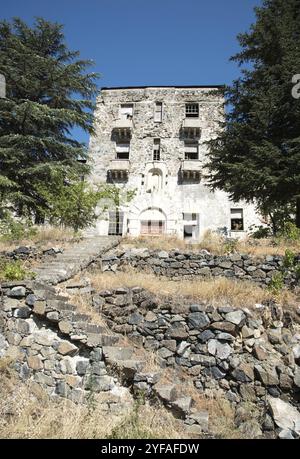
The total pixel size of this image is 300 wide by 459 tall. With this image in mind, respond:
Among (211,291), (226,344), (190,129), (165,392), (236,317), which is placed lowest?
(165,392)

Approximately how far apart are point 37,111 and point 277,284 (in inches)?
522

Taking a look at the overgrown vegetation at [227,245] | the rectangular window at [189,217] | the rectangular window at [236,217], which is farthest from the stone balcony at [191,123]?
the overgrown vegetation at [227,245]

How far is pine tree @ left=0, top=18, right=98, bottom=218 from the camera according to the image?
1576cm

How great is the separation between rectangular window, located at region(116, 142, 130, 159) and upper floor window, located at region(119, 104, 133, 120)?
246cm

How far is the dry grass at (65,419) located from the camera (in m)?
4.62

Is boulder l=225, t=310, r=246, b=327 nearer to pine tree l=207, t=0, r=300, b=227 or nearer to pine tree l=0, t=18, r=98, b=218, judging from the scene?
pine tree l=207, t=0, r=300, b=227

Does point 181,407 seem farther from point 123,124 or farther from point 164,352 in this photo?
point 123,124

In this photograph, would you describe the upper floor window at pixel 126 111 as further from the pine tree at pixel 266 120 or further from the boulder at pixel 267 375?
the boulder at pixel 267 375

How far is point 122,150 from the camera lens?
28516 mm

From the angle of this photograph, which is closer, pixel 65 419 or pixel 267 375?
pixel 65 419

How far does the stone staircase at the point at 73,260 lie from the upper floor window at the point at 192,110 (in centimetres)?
1929

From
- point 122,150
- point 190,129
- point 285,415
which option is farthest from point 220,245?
point 122,150

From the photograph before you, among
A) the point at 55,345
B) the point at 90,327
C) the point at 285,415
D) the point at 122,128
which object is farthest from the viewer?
the point at 122,128
